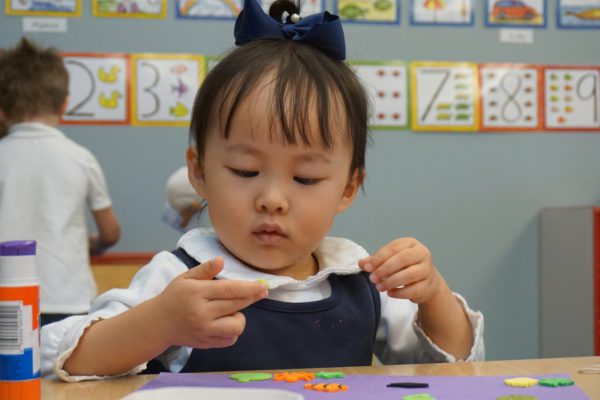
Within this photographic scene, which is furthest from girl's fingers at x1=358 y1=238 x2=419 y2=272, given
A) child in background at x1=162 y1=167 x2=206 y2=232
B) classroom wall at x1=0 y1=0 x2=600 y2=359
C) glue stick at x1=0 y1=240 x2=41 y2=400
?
classroom wall at x1=0 y1=0 x2=600 y2=359

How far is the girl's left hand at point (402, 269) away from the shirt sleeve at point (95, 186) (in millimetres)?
1423

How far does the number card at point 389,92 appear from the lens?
2.64 metres

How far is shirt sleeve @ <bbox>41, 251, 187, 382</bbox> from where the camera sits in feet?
2.57

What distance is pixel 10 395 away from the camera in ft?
2.03

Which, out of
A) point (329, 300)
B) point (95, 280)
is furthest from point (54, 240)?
point (329, 300)

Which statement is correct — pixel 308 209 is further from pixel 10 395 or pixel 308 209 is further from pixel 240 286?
pixel 10 395

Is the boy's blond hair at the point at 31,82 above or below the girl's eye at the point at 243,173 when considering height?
above

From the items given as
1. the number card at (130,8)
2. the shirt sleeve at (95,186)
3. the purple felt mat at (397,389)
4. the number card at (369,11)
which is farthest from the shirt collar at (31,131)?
the purple felt mat at (397,389)

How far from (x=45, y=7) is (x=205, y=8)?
485 millimetres

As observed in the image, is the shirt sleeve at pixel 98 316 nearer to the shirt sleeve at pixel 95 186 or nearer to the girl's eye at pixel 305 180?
the girl's eye at pixel 305 180

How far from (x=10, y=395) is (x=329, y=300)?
42cm

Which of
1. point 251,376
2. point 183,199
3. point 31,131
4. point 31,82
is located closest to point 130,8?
point 31,82

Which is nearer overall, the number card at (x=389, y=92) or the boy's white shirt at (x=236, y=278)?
the boy's white shirt at (x=236, y=278)

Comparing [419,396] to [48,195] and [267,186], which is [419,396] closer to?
[267,186]
